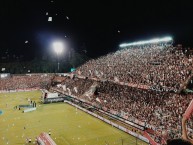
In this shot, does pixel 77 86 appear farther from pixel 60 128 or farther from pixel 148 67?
pixel 60 128

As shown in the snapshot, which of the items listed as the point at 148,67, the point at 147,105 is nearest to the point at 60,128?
the point at 147,105

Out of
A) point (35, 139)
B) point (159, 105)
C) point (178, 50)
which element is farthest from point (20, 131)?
point (178, 50)

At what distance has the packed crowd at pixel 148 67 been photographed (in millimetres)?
38372

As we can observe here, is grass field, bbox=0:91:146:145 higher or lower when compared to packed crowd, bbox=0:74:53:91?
lower

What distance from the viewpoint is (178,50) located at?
145ft

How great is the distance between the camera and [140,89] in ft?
144

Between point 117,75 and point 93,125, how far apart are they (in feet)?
57.4

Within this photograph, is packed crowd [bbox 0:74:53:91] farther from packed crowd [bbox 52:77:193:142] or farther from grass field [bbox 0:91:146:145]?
packed crowd [bbox 52:77:193:142]

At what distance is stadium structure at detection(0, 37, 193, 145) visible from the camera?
3307 cm

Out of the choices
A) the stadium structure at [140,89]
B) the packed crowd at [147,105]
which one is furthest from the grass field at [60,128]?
the packed crowd at [147,105]

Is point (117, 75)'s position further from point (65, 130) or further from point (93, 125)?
point (65, 130)

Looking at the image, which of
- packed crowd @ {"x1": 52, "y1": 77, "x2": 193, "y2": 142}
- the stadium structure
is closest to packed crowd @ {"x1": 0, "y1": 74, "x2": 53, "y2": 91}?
the stadium structure

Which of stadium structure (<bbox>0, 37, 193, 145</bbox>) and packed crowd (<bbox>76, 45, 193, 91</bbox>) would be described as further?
packed crowd (<bbox>76, 45, 193, 91</bbox>)

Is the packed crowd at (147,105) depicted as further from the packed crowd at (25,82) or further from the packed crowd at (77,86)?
the packed crowd at (25,82)
